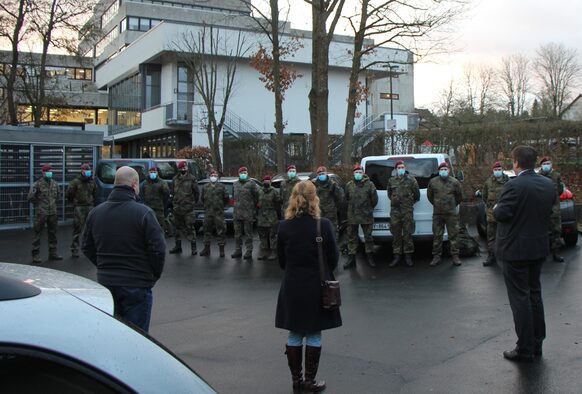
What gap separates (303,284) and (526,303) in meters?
2.22

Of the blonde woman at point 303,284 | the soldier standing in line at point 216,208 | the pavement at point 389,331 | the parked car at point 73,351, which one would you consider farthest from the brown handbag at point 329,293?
the soldier standing in line at point 216,208

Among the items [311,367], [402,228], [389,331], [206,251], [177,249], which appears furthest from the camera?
[177,249]

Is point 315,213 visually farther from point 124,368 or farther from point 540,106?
point 540,106

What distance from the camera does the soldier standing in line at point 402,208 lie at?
10.7m

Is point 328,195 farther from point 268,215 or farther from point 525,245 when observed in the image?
point 525,245

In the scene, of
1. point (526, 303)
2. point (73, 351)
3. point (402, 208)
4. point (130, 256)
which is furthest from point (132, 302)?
point (402, 208)

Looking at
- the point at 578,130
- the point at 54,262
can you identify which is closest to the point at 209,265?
the point at 54,262

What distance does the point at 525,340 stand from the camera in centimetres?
531

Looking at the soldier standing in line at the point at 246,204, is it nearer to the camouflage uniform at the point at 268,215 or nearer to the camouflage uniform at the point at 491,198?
the camouflage uniform at the point at 268,215

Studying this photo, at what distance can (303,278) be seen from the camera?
15.3ft

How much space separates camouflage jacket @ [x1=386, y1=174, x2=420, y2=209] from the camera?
1071cm

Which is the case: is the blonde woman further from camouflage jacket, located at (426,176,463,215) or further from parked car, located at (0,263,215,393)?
camouflage jacket, located at (426,176,463,215)

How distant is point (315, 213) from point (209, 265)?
6.92 m

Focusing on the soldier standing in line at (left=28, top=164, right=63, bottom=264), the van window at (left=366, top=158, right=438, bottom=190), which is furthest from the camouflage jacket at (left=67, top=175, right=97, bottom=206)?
the van window at (left=366, top=158, right=438, bottom=190)
